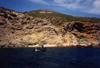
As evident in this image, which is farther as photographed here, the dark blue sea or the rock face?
the rock face

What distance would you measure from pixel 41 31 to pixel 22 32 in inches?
476

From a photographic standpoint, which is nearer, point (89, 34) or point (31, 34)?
point (31, 34)

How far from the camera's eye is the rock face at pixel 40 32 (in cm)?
5591

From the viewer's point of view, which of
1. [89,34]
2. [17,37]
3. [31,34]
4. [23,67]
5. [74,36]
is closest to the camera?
[23,67]

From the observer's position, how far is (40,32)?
63.1 meters

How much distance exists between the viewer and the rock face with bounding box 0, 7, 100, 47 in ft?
183

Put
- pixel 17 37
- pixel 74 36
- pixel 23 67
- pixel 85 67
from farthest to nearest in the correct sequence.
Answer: pixel 74 36 < pixel 17 37 < pixel 85 67 < pixel 23 67

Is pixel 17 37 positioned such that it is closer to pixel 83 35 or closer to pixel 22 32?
pixel 22 32

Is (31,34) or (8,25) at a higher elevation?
(8,25)

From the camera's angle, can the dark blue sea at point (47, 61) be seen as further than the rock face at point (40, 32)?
No

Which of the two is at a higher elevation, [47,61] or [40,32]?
[40,32]

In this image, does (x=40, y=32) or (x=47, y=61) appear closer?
(x=47, y=61)

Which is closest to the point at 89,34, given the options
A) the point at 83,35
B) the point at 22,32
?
the point at 83,35

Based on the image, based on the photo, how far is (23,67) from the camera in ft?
51.1
